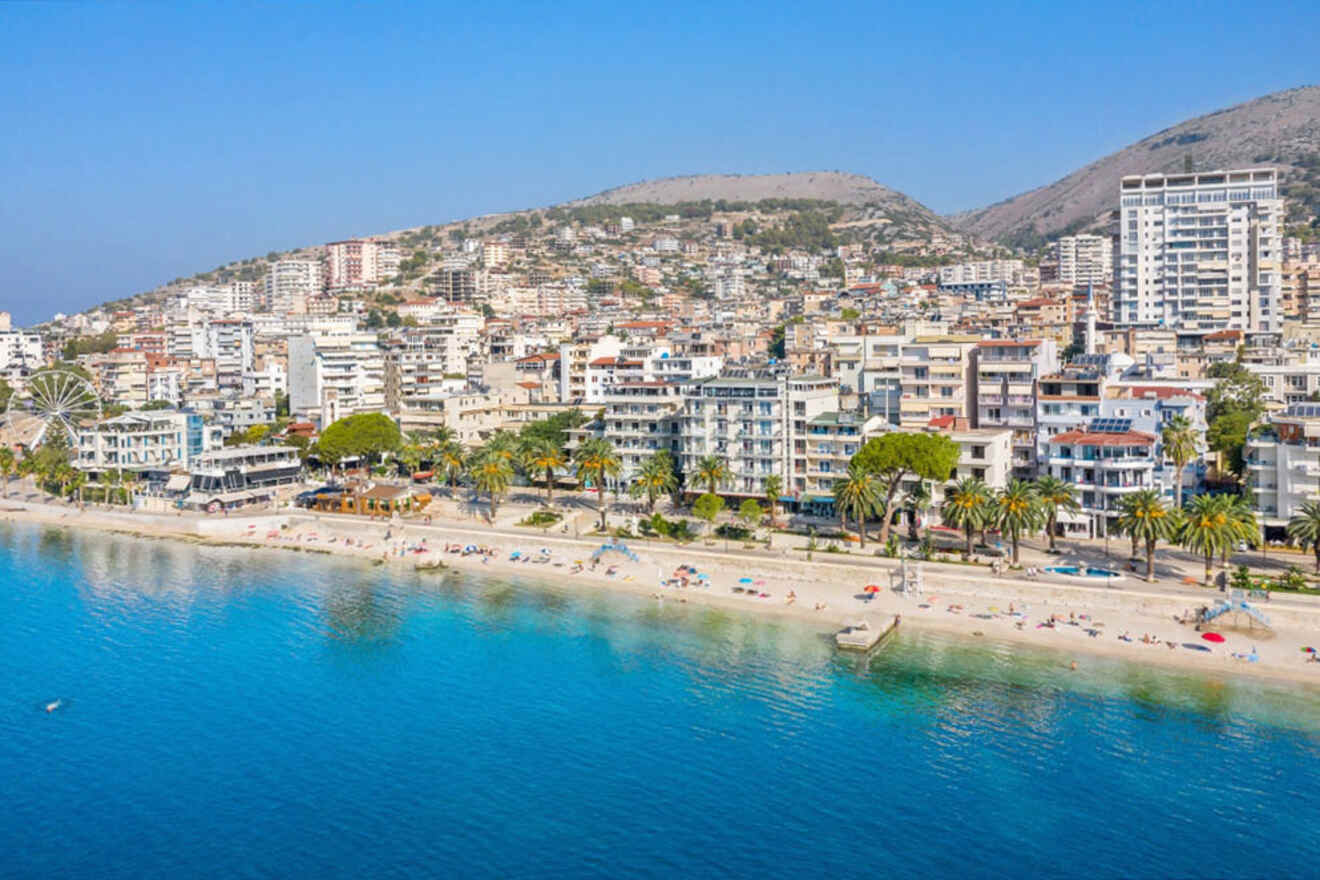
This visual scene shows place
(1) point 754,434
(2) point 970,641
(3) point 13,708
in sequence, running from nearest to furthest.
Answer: (3) point 13,708, (2) point 970,641, (1) point 754,434

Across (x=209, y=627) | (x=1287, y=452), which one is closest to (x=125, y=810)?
(x=209, y=627)

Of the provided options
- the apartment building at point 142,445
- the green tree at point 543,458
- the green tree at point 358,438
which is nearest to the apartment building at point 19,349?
the apartment building at point 142,445

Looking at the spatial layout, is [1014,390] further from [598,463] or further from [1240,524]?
[598,463]

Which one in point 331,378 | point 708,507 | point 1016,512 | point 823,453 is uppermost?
point 331,378

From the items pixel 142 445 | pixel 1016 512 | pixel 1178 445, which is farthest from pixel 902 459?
pixel 142 445

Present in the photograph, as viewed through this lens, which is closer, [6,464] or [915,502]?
[915,502]

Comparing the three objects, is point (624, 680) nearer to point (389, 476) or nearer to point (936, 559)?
point (936, 559)

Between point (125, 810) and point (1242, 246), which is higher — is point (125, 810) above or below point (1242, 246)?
below
